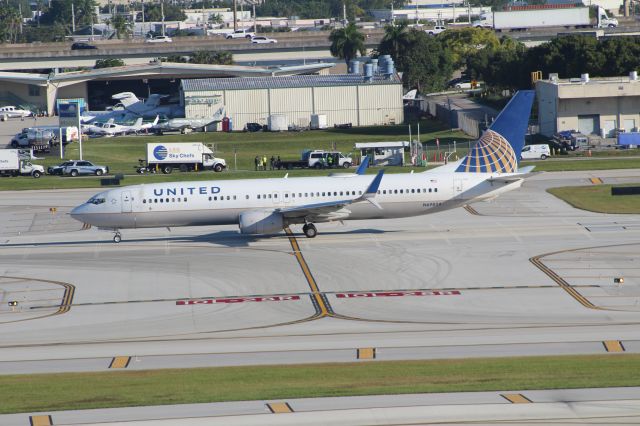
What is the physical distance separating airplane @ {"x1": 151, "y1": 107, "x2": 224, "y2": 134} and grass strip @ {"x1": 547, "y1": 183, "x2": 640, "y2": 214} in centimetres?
6498

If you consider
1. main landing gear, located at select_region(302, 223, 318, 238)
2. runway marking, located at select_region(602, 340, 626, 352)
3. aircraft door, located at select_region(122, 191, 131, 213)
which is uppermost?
aircraft door, located at select_region(122, 191, 131, 213)

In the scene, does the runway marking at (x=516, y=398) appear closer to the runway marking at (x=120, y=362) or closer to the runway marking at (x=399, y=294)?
the runway marking at (x=120, y=362)

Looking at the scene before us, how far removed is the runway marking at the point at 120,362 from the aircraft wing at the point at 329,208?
23189 mm

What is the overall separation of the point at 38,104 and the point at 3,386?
5564 inches

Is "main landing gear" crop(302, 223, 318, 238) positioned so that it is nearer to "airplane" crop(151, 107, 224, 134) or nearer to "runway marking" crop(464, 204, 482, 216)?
"runway marking" crop(464, 204, 482, 216)

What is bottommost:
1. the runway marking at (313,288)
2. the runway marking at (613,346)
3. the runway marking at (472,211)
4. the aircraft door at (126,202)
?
the runway marking at (313,288)

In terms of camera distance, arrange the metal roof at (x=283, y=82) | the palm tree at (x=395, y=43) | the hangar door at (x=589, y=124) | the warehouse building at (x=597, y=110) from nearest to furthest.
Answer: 1. the warehouse building at (x=597, y=110)
2. the hangar door at (x=589, y=124)
3. the metal roof at (x=283, y=82)
4. the palm tree at (x=395, y=43)

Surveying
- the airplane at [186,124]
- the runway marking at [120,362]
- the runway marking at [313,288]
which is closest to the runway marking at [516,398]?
the runway marking at [120,362]

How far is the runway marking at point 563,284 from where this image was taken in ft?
149

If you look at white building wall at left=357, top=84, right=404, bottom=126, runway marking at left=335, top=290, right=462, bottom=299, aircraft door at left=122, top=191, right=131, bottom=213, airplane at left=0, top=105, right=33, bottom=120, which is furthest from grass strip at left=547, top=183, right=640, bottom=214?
airplane at left=0, top=105, right=33, bottom=120

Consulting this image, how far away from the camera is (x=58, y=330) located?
43.4 m

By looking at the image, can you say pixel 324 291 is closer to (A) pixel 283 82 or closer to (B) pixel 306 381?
(B) pixel 306 381

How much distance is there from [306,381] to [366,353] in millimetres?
4925

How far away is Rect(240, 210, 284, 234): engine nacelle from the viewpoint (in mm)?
60469
